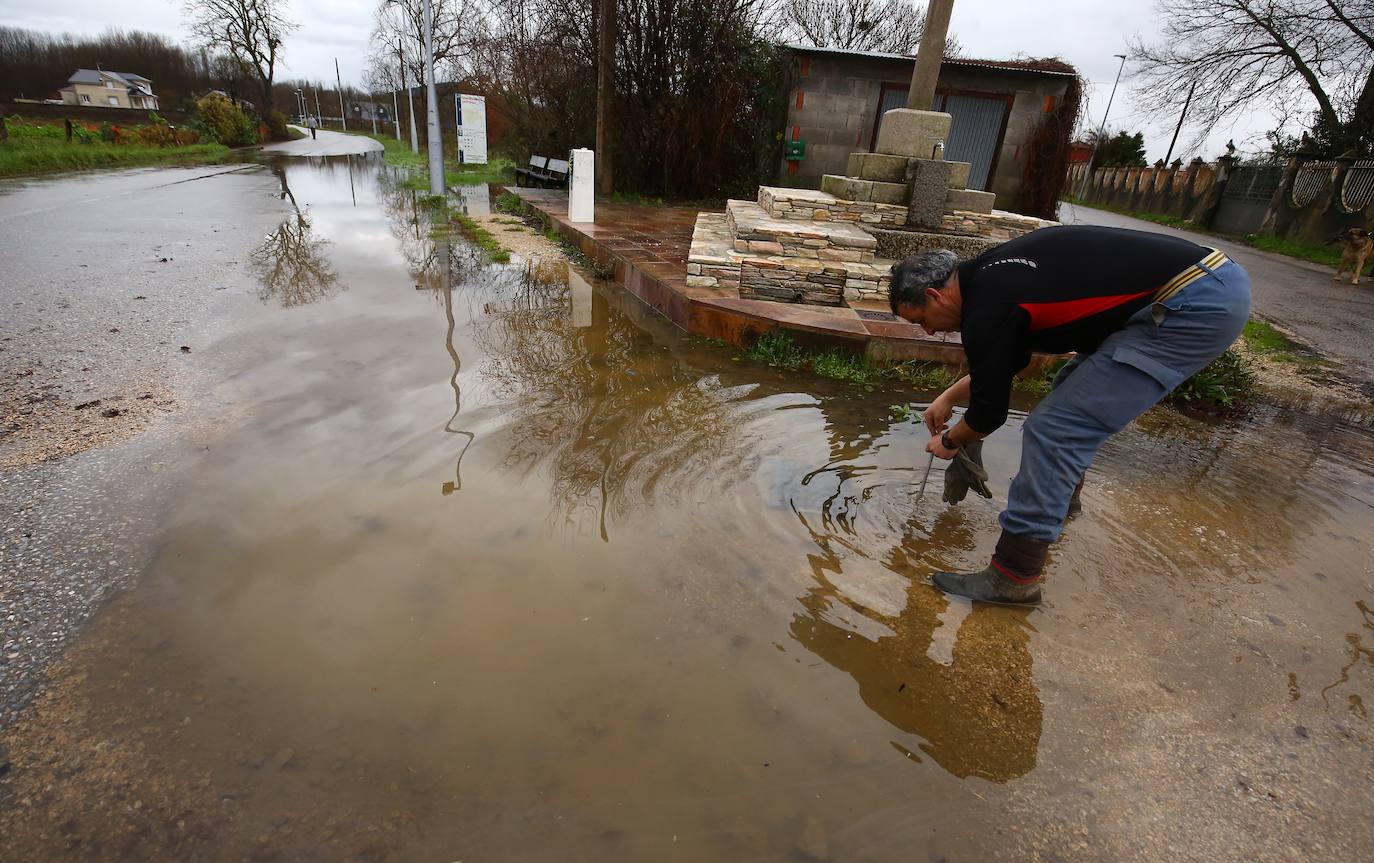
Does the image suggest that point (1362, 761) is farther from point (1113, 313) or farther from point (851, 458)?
point (851, 458)

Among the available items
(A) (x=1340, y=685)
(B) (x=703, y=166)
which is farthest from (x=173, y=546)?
(B) (x=703, y=166)

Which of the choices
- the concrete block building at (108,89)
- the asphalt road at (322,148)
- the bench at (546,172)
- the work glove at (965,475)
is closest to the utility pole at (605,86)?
the bench at (546,172)

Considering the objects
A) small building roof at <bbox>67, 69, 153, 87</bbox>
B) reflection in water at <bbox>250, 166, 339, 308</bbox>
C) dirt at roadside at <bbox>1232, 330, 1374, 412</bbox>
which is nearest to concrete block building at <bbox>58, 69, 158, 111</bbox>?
small building roof at <bbox>67, 69, 153, 87</bbox>

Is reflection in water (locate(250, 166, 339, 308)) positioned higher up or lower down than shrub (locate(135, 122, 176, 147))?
lower down

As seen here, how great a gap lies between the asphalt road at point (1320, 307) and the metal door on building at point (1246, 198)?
5.59m

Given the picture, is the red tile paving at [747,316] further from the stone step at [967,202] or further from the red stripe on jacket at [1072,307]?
the red stripe on jacket at [1072,307]

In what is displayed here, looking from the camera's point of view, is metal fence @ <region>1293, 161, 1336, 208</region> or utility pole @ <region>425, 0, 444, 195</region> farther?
metal fence @ <region>1293, 161, 1336, 208</region>

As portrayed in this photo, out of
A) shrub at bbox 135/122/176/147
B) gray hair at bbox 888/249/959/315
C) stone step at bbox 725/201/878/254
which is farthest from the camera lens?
shrub at bbox 135/122/176/147

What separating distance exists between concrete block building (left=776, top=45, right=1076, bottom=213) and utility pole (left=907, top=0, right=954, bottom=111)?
17.6 ft

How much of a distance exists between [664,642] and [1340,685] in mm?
2127

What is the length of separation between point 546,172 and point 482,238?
6271mm

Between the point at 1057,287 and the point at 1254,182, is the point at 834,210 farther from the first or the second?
the point at 1254,182

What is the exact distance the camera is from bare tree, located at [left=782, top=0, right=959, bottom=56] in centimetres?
2564

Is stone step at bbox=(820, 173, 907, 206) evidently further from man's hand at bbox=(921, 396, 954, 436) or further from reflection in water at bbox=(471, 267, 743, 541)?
man's hand at bbox=(921, 396, 954, 436)
